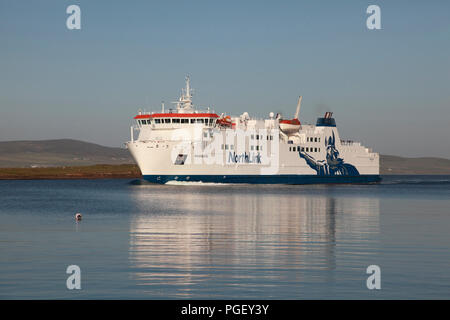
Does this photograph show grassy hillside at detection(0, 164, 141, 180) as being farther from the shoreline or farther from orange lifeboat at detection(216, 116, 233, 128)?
orange lifeboat at detection(216, 116, 233, 128)

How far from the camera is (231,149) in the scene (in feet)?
268

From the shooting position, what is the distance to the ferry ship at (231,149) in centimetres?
7831

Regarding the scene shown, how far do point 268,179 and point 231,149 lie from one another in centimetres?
954

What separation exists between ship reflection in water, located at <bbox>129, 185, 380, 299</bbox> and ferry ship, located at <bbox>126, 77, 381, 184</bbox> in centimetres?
3948

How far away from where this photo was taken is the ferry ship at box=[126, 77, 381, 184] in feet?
257

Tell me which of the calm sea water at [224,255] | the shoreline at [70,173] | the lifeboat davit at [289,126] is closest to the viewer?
the calm sea water at [224,255]

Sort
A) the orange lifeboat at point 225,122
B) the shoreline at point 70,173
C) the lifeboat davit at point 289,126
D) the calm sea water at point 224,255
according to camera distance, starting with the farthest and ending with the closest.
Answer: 1. the shoreline at point 70,173
2. the lifeboat davit at point 289,126
3. the orange lifeboat at point 225,122
4. the calm sea water at point 224,255

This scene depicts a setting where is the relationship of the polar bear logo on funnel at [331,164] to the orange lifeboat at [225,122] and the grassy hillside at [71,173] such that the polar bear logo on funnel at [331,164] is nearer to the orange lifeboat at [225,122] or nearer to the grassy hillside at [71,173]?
the orange lifeboat at [225,122]

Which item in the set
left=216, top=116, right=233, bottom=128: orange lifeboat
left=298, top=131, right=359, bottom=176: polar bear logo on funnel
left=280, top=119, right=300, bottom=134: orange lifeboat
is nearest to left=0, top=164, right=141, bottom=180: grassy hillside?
left=298, top=131, right=359, bottom=176: polar bear logo on funnel

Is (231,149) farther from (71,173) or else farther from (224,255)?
(71,173)

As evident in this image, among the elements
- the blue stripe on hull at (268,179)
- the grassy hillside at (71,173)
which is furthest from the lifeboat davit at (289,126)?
the grassy hillside at (71,173)

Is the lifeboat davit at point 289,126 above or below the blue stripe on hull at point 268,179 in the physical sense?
above

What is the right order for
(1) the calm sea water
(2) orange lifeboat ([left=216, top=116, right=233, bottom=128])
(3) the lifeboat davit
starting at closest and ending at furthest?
(1) the calm sea water, (2) orange lifeboat ([left=216, top=116, right=233, bottom=128]), (3) the lifeboat davit
